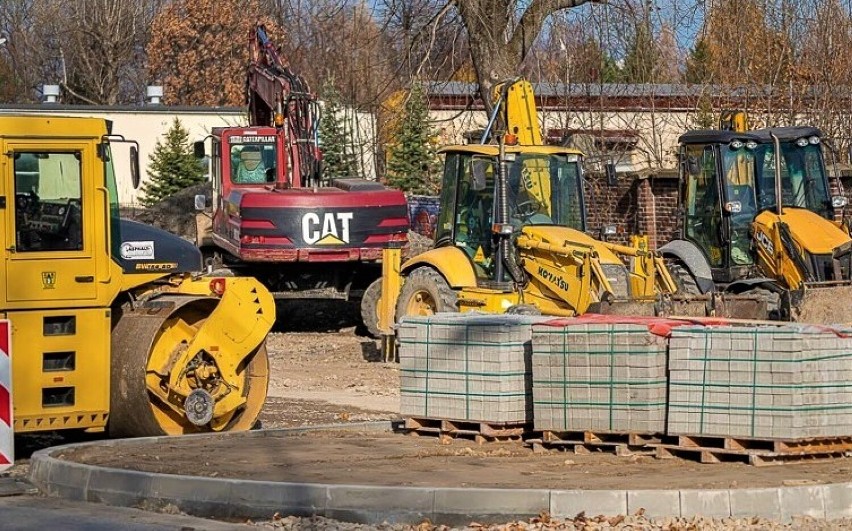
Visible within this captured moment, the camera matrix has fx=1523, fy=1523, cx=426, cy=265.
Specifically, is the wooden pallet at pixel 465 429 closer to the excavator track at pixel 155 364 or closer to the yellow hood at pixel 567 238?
the excavator track at pixel 155 364

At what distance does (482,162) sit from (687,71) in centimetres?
1785

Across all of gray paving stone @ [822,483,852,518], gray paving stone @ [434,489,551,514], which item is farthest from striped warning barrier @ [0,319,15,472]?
gray paving stone @ [822,483,852,518]

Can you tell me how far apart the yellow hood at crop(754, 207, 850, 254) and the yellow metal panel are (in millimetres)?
9543

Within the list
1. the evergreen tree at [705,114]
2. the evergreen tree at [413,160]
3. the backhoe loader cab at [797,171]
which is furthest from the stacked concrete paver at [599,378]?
the evergreen tree at [413,160]

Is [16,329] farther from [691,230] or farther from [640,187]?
[640,187]

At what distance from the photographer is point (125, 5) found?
244 feet

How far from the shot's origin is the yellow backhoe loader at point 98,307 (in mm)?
12789

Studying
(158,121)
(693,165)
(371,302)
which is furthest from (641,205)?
(158,121)

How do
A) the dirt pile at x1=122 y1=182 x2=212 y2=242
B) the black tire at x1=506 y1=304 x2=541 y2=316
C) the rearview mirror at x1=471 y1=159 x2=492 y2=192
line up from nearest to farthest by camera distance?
the black tire at x1=506 y1=304 x2=541 y2=316, the rearview mirror at x1=471 y1=159 x2=492 y2=192, the dirt pile at x1=122 y1=182 x2=212 y2=242

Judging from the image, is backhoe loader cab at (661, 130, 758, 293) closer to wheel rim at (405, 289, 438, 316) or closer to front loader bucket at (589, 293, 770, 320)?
front loader bucket at (589, 293, 770, 320)

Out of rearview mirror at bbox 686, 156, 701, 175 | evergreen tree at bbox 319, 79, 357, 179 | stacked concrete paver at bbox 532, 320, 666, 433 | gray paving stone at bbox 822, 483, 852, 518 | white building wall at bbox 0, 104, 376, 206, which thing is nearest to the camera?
gray paving stone at bbox 822, 483, 852, 518

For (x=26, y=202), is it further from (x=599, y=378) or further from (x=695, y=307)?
(x=695, y=307)

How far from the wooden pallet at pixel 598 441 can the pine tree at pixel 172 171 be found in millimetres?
36112

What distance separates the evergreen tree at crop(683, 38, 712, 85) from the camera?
3430 cm
